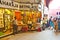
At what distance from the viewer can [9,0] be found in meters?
14.3

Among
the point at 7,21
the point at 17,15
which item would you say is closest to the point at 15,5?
the point at 17,15

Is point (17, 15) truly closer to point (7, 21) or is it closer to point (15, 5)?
point (15, 5)

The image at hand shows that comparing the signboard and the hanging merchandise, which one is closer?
the signboard

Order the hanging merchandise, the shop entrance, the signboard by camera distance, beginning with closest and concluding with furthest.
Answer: the signboard
the shop entrance
the hanging merchandise

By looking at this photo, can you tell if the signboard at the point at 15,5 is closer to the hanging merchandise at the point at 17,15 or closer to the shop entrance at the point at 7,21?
the hanging merchandise at the point at 17,15

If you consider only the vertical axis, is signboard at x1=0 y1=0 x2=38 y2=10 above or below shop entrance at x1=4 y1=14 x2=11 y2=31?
above

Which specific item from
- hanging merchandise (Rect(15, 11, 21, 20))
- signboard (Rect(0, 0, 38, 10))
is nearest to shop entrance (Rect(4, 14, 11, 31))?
signboard (Rect(0, 0, 38, 10))

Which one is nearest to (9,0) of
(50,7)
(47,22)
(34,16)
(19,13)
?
(19,13)

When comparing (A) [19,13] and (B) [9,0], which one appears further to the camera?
(A) [19,13]

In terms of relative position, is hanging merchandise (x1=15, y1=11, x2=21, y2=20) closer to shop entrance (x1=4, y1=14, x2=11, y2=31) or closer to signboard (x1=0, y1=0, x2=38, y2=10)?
signboard (x1=0, y1=0, x2=38, y2=10)

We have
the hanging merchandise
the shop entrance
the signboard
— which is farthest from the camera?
the hanging merchandise

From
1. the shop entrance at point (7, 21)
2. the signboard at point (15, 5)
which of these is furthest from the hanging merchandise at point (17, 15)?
the shop entrance at point (7, 21)

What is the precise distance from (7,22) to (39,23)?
633 centimetres

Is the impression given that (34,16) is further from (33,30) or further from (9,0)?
(9,0)
